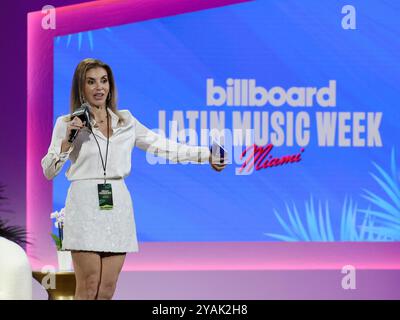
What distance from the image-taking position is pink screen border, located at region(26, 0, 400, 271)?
462 centimetres

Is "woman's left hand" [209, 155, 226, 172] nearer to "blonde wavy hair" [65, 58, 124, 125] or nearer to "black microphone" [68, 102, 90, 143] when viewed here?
"blonde wavy hair" [65, 58, 124, 125]

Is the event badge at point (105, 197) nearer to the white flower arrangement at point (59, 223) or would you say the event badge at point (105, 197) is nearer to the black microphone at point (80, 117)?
the black microphone at point (80, 117)

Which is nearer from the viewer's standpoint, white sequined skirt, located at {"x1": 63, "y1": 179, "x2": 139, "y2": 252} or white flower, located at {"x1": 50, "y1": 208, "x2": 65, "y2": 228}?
white sequined skirt, located at {"x1": 63, "y1": 179, "x2": 139, "y2": 252}

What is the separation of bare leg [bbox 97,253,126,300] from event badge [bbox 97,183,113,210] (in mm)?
250

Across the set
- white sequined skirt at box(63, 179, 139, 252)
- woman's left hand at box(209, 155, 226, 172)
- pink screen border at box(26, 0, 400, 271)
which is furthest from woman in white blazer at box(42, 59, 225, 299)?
pink screen border at box(26, 0, 400, 271)

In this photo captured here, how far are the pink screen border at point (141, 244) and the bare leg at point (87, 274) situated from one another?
2.77ft

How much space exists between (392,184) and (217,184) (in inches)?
43.1

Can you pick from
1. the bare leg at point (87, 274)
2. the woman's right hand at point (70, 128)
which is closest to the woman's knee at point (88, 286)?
the bare leg at point (87, 274)

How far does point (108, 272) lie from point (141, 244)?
764mm

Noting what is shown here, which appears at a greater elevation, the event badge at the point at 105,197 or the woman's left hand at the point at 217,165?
the woman's left hand at the point at 217,165

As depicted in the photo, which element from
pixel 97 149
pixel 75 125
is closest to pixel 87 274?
pixel 97 149

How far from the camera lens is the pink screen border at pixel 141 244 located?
4.62 m
